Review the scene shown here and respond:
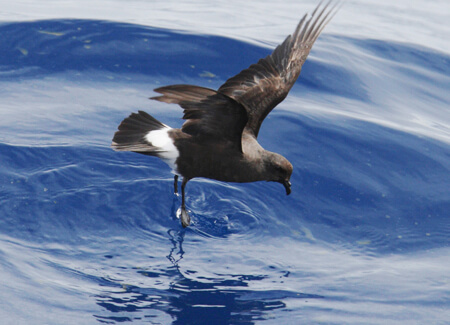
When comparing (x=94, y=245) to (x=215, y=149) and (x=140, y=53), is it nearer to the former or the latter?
(x=215, y=149)

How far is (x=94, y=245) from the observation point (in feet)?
16.1

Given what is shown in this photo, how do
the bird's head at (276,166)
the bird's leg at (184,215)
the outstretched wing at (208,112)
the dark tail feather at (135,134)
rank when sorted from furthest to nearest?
the bird's leg at (184,215) → the bird's head at (276,166) → the dark tail feather at (135,134) → the outstretched wing at (208,112)

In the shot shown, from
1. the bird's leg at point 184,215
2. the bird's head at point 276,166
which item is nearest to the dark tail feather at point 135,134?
the bird's leg at point 184,215

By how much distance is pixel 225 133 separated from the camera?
468 centimetres

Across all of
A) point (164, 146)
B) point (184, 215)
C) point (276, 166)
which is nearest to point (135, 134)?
point (164, 146)

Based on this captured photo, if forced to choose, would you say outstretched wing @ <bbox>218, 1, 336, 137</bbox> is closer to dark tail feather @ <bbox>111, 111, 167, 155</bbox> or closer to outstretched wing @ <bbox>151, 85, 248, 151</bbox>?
outstretched wing @ <bbox>151, 85, 248, 151</bbox>

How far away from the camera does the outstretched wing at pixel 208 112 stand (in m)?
4.01

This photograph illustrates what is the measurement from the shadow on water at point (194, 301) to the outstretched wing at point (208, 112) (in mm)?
1060

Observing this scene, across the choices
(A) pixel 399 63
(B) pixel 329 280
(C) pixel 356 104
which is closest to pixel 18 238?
(B) pixel 329 280

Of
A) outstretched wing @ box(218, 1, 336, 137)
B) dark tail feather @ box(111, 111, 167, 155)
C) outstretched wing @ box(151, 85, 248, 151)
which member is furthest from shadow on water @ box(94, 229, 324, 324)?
outstretched wing @ box(218, 1, 336, 137)

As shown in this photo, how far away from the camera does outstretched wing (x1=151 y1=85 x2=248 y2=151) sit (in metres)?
4.01

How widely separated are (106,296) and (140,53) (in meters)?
4.37

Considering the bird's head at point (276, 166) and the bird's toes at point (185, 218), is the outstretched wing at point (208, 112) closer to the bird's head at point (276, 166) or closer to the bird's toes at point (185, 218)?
the bird's head at point (276, 166)

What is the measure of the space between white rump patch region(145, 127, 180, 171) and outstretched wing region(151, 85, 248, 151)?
201 mm
